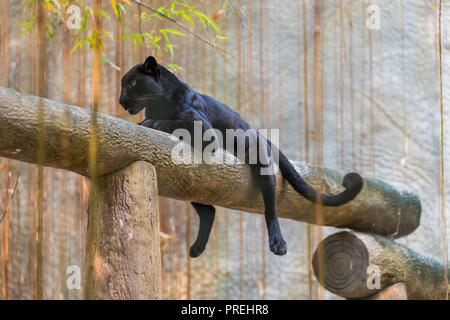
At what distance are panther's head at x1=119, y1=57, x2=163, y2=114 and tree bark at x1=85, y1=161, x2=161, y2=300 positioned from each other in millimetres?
479

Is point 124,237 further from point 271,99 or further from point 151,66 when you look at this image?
point 271,99

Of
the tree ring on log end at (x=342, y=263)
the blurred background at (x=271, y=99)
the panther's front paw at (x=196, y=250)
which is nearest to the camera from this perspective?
the panther's front paw at (x=196, y=250)

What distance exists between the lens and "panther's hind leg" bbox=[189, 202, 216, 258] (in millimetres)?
2980

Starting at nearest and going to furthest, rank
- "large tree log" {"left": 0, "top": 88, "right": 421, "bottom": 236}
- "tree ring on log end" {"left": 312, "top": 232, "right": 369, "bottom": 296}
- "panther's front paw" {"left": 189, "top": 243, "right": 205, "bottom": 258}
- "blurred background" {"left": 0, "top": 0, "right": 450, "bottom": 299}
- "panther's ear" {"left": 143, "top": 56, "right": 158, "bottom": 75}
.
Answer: "large tree log" {"left": 0, "top": 88, "right": 421, "bottom": 236} < "panther's ear" {"left": 143, "top": 56, "right": 158, "bottom": 75} < "panther's front paw" {"left": 189, "top": 243, "right": 205, "bottom": 258} < "tree ring on log end" {"left": 312, "top": 232, "right": 369, "bottom": 296} < "blurred background" {"left": 0, "top": 0, "right": 450, "bottom": 299}

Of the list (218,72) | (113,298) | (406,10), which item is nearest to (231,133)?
(113,298)

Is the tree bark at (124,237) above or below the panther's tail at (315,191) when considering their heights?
below

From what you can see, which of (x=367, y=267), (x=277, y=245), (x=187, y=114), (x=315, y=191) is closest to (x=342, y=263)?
(x=367, y=267)

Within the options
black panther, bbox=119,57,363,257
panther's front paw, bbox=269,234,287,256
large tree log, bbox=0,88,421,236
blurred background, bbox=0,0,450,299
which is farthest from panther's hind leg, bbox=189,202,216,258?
blurred background, bbox=0,0,450,299

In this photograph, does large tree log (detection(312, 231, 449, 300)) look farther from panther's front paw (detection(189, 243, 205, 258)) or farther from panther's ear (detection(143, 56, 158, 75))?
panther's ear (detection(143, 56, 158, 75))

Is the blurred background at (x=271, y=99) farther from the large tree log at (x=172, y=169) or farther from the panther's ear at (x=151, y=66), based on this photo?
the panther's ear at (x=151, y=66)

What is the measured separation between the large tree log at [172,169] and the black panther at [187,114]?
7cm

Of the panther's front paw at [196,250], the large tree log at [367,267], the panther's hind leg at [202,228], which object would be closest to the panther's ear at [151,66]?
the panther's hind leg at [202,228]

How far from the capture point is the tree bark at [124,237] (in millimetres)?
2150

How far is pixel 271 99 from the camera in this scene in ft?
16.5
